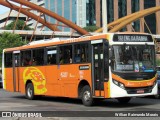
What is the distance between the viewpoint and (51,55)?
66.8ft

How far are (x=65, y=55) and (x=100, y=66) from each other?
2641mm

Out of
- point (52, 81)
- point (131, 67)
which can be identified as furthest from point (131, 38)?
point (52, 81)

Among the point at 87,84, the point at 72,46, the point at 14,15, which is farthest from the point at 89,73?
the point at 14,15

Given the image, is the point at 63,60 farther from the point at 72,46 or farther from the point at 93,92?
the point at 93,92

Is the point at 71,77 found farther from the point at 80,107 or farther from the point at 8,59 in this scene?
the point at 8,59

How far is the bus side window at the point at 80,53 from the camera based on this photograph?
17.9 metres

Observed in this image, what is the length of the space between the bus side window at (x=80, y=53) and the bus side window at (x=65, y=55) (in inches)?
19.6

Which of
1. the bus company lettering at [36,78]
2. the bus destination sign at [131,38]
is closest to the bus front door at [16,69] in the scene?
the bus company lettering at [36,78]

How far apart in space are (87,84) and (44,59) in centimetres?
374

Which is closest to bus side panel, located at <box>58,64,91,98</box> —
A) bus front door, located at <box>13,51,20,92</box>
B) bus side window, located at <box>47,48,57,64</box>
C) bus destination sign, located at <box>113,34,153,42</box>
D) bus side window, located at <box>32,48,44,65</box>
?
bus side window, located at <box>47,48,57,64</box>

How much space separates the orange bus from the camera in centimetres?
1666

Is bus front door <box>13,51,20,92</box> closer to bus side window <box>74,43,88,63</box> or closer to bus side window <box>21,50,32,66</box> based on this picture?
bus side window <box>21,50,32,66</box>

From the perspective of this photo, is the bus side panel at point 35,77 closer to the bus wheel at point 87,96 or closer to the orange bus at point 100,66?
the orange bus at point 100,66

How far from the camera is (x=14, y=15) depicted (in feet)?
585
